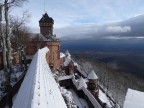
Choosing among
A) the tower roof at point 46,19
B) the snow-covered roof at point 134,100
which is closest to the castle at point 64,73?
the tower roof at point 46,19

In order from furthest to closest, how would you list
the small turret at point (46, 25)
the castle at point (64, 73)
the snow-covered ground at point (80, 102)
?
the small turret at point (46, 25)
the castle at point (64, 73)
the snow-covered ground at point (80, 102)

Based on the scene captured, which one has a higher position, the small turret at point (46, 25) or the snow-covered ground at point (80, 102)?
the small turret at point (46, 25)

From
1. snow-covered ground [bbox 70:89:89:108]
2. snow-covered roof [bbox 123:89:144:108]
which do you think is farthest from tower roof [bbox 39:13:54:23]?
snow-covered roof [bbox 123:89:144:108]

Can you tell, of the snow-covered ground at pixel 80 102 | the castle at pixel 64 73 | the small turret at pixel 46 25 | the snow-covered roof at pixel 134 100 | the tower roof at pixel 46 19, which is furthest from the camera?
the tower roof at pixel 46 19

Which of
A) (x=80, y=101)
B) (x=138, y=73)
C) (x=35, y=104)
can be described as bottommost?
(x=138, y=73)

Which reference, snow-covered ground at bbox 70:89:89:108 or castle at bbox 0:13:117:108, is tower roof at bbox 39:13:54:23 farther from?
snow-covered ground at bbox 70:89:89:108

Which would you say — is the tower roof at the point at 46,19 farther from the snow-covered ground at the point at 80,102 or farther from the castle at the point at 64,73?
the snow-covered ground at the point at 80,102

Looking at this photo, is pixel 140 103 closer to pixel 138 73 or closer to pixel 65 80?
pixel 65 80

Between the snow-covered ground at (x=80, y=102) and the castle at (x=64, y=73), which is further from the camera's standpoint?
the castle at (x=64, y=73)

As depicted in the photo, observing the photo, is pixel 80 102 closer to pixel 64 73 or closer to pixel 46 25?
pixel 64 73

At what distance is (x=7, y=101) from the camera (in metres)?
15.9

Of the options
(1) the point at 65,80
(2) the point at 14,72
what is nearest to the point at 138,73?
(1) the point at 65,80

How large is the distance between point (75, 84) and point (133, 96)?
15356 mm

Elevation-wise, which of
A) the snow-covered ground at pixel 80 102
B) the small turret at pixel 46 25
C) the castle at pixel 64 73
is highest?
the small turret at pixel 46 25
